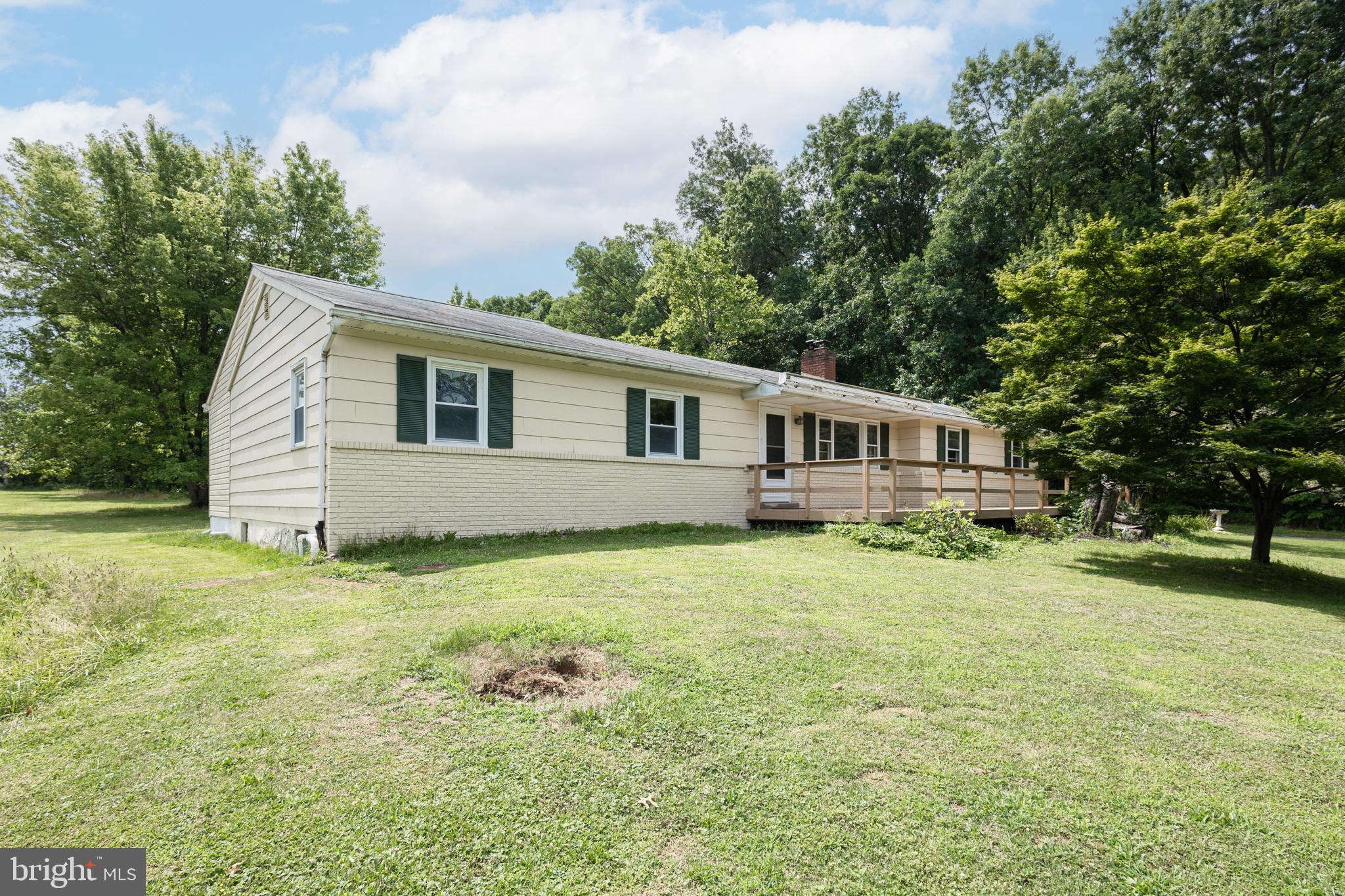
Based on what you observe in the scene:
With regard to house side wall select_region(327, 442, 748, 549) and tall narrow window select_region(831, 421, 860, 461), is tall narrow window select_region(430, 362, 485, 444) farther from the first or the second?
tall narrow window select_region(831, 421, 860, 461)

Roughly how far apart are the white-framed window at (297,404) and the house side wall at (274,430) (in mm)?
151

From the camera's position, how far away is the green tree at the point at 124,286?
72.1 ft

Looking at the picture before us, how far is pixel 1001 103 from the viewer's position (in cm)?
3147

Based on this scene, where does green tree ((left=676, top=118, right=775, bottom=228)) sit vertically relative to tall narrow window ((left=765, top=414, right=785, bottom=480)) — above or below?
above

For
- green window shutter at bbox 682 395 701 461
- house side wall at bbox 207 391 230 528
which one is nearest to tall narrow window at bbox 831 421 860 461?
green window shutter at bbox 682 395 701 461

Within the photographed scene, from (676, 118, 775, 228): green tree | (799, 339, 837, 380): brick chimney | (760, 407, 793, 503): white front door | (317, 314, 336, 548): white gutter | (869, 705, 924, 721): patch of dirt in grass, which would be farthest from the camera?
(676, 118, 775, 228): green tree

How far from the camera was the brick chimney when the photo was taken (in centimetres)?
2019

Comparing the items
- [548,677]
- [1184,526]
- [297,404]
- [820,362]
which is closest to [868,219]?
[820,362]

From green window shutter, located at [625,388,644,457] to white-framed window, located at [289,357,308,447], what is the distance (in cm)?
542

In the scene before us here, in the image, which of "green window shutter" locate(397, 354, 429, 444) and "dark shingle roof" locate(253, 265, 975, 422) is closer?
"green window shutter" locate(397, 354, 429, 444)

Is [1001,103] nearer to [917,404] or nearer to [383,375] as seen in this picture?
[917,404]

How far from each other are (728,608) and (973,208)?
28528 mm

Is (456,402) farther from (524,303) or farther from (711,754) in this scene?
(524,303)

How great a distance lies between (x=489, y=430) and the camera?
33.6 feet
